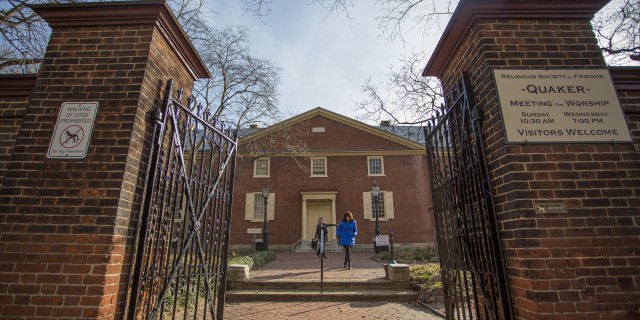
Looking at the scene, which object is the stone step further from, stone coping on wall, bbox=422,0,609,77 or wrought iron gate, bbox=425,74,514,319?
stone coping on wall, bbox=422,0,609,77

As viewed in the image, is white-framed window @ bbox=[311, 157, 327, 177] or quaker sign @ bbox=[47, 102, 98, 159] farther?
white-framed window @ bbox=[311, 157, 327, 177]

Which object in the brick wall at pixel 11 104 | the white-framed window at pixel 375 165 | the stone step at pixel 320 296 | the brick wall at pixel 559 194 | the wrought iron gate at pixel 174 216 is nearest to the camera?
the brick wall at pixel 559 194

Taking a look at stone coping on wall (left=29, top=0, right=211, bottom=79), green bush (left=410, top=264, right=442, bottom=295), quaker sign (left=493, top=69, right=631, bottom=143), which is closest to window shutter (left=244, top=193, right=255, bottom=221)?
green bush (left=410, top=264, right=442, bottom=295)

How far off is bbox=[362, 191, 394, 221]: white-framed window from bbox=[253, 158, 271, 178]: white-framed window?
6.84 m

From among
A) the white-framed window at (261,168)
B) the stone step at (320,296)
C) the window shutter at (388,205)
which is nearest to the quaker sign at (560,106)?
the stone step at (320,296)

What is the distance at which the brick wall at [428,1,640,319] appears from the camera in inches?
99.3

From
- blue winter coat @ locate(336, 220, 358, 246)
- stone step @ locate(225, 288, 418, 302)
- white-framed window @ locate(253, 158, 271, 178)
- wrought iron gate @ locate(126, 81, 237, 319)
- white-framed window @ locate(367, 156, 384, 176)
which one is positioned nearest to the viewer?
wrought iron gate @ locate(126, 81, 237, 319)

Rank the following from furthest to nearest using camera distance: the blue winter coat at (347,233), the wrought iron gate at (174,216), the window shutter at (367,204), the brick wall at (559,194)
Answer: the window shutter at (367,204)
the blue winter coat at (347,233)
the wrought iron gate at (174,216)
the brick wall at (559,194)

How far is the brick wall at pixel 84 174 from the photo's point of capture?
2646mm

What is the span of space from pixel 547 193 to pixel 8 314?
14.6 ft

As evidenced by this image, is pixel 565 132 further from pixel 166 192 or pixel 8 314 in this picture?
pixel 8 314

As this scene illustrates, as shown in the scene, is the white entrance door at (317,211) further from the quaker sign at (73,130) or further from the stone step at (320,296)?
the quaker sign at (73,130)

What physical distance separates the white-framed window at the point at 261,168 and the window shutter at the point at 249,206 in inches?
59.5

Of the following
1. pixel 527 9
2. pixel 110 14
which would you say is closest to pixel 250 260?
pixel 110 14
